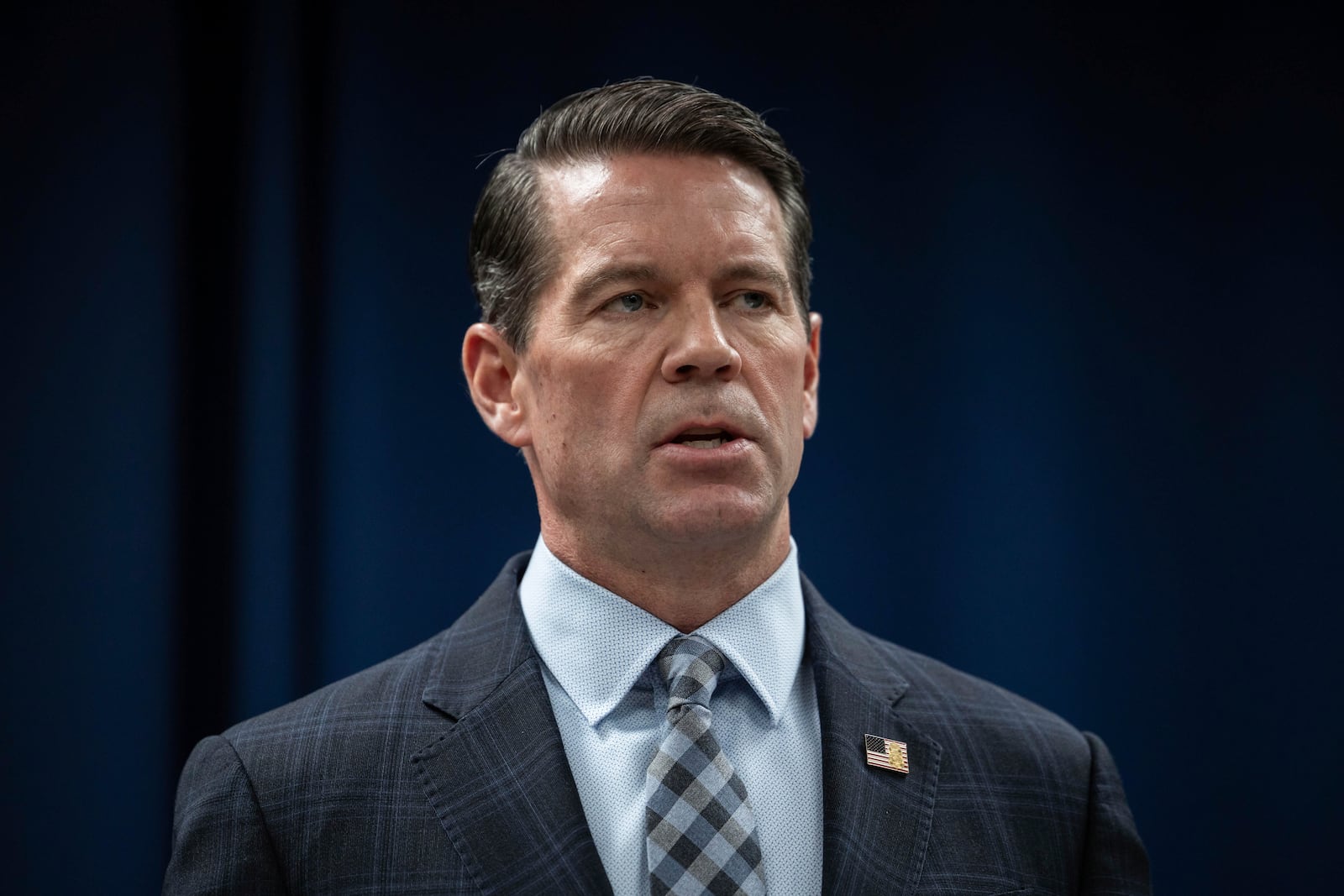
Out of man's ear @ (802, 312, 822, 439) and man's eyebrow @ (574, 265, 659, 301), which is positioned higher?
man's eyebrow @ (574, 265, 659, 301)

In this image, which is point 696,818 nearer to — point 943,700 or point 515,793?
point 515,793

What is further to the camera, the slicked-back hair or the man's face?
the slicked-back hair

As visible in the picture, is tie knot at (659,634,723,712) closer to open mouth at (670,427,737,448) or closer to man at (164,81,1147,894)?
man at (164,81,1147,894)

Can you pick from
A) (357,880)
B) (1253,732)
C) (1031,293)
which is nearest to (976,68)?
(1031,293)

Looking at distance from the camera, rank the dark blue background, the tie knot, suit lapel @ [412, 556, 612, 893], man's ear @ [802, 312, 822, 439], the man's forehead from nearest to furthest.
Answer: suit lapel @ [412, 556, 612, 893] < the tie knot < the man's forehead < man's ear @ [802, 312, 822, 439] < the dark blue background

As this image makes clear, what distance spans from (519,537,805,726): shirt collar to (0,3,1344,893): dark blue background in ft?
2.13

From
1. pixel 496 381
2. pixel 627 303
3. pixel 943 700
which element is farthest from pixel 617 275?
pixel 943 700

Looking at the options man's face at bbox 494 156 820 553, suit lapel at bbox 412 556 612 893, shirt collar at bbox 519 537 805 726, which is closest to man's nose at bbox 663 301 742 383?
man's face at bbox 494 156 820 553

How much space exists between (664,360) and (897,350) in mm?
918

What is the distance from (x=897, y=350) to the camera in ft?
7.42

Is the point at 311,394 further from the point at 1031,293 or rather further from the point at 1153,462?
the point at 1153,462

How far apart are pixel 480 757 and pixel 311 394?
3.00 feet

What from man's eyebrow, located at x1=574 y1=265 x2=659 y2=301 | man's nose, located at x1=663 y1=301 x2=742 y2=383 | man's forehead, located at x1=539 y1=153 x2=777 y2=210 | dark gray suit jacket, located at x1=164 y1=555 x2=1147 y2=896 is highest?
man's forehead, located at x1=539 y1=153 x2=777 y2=210

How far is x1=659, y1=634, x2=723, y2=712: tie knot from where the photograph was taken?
4.64 feet
